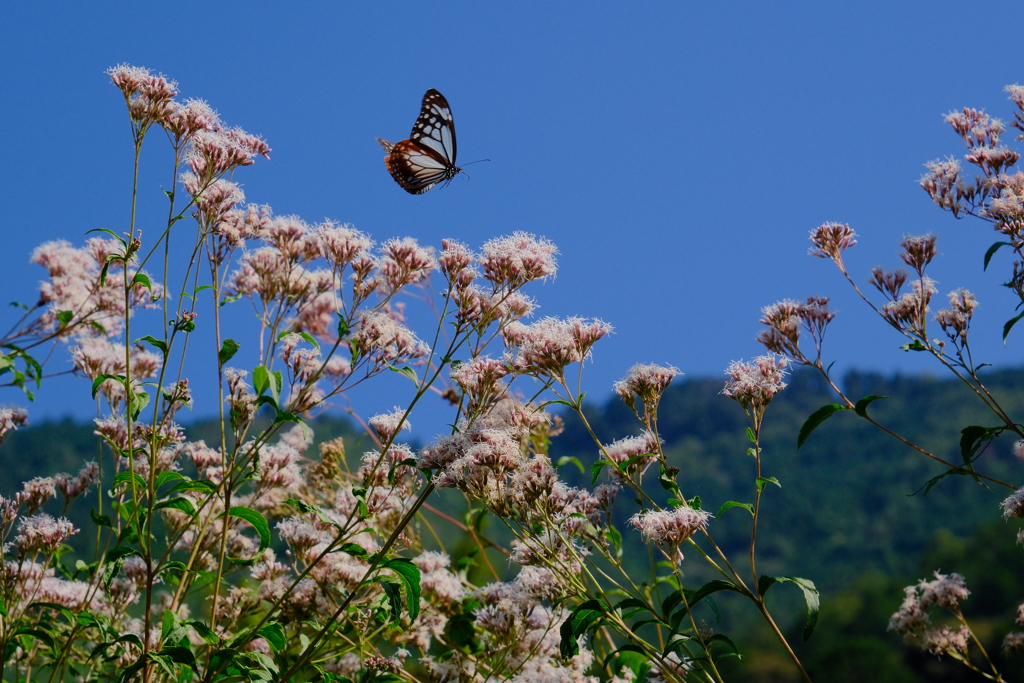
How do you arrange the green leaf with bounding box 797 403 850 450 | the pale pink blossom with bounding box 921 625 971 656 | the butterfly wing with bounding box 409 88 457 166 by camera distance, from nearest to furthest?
1. the green leaf with bounding box 797 403 850 450
2. the pale pink blossom with bounding box 921 625 971 656
3. the butterfly wing with bounding box 409 88 457 166

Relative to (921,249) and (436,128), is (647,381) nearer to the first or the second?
(921,249)

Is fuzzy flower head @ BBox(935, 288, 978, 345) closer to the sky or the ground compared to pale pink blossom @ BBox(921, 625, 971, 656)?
closer to the sky

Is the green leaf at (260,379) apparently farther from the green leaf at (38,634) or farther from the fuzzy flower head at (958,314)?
the fuzzy flower head at (958,314)

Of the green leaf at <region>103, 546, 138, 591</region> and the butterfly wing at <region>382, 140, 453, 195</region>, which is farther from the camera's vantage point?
the butterfly wing at <region>382, 140, 453, 195</region>

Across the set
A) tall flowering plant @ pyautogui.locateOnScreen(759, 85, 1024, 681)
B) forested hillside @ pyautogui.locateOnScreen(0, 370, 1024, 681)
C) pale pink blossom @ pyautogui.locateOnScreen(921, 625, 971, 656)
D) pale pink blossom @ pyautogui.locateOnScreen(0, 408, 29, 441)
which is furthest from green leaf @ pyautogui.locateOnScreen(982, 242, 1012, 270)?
forested hillside @ pyautogui.locateOnScreen(0, 370, 1024, 681)

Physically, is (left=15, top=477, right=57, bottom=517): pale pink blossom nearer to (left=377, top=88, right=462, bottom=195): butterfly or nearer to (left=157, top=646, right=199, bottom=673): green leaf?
(left=157, top=646, right=199, bottom=673): green leaf

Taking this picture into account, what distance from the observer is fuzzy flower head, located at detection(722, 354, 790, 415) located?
3928 millimetres

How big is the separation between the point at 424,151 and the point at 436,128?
200mm

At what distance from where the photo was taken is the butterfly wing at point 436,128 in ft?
18.7

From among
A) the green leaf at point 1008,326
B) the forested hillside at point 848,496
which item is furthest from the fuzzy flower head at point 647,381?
the forested hillside at point 848,496

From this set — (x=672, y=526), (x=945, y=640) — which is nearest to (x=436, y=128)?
(x=672, y=526)

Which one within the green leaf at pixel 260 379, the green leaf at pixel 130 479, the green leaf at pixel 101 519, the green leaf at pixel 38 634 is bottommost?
the green leaf at pixel 38 634

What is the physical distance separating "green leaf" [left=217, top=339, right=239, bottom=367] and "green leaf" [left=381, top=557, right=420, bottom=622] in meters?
1.25

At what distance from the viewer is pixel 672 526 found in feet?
12.1
